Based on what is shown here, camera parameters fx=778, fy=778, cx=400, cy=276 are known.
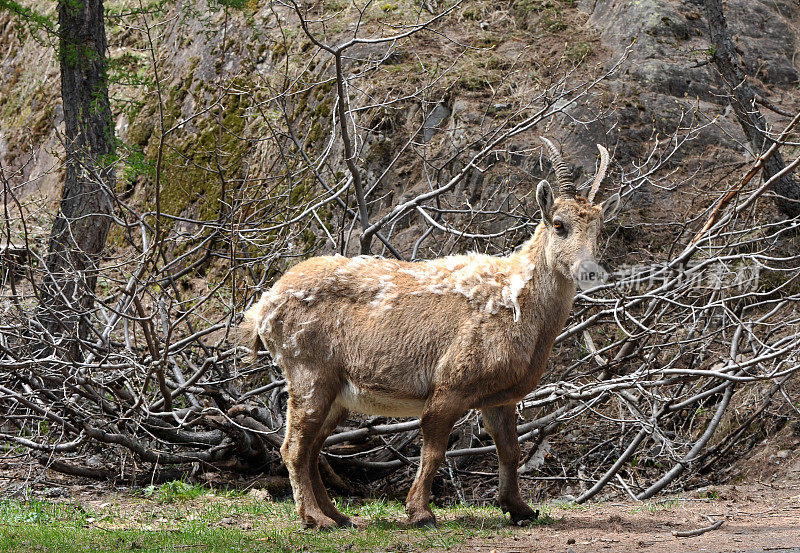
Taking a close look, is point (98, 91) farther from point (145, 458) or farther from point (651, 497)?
point (651, 497)

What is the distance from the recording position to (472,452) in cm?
Answer: 842

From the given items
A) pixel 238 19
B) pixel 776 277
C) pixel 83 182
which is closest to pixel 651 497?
pixel 776 277

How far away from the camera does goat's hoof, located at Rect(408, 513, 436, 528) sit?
5977 mm

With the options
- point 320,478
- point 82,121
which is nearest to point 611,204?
point 320,478

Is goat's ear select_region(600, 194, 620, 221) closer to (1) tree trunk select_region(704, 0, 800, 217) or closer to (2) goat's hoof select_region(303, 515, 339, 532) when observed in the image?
(2) goat's hoof select_region(303, 515, 339, 532)

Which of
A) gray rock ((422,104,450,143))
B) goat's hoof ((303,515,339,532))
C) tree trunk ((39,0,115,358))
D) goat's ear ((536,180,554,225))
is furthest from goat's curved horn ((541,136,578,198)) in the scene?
tree trunk ((39,0,115,358))

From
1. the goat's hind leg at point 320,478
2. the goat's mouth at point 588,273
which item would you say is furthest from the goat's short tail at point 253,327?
the goat's mouth at point 588,273

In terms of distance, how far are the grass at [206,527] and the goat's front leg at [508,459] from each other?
146 mm

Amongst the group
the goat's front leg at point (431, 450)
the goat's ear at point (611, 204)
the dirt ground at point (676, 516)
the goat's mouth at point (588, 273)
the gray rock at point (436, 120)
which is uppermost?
the gray rock at point (436, 120)

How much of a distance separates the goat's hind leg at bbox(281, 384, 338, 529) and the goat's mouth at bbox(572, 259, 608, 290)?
7.31 feet

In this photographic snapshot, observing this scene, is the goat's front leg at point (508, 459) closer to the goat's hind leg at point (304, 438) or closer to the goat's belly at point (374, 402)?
the goat's belly at point (374, 402)

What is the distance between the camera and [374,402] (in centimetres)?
648

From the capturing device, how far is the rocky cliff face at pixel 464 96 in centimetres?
1180

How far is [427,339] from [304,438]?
1279mm
